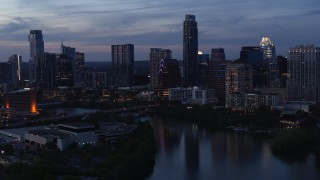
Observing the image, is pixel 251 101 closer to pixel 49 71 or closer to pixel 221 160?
pixel 221 160

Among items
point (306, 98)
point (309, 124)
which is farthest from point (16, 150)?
point (306, 98)

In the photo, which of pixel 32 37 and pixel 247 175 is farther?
pixel 32 37

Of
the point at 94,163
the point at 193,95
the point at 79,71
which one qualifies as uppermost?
the point at 79,71

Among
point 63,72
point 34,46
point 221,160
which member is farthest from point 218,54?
point 221,160

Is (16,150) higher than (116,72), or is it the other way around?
(116,72)

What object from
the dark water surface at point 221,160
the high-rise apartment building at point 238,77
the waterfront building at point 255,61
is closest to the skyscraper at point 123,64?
the waterfront building at point 255,61

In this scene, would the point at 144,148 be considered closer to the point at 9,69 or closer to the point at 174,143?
the point at 174,143

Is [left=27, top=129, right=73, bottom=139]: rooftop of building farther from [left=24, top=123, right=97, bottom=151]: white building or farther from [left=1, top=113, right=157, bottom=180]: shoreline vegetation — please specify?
[left=1, top=113, right=157, bottom=180]: shoreline vegetation
